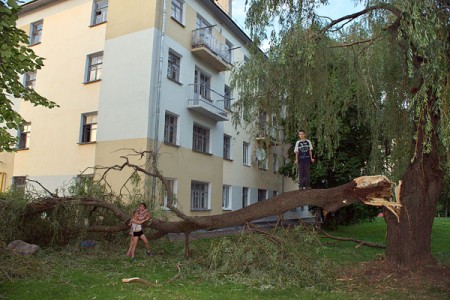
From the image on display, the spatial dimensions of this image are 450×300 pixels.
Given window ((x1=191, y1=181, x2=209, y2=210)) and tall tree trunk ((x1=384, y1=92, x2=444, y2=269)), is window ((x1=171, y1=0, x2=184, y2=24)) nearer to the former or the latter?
window ((x1=191, y1=181, x2=209, y2=210))

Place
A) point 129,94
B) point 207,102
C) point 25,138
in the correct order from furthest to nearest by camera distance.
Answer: point 25,138 < point 207,102 < point 129,94

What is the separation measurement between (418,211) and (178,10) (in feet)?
45.2

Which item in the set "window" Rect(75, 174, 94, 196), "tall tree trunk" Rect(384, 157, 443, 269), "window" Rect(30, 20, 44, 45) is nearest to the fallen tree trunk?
"tall tree trunk" Rect(384, 157, 443, 269)

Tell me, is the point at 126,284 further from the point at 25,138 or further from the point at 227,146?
the point at 227,146

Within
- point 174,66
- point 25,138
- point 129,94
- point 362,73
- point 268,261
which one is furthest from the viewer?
point 25,138

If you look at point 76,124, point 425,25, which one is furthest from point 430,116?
point 76,124

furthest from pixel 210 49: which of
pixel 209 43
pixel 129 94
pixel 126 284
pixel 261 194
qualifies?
pixel 126 284

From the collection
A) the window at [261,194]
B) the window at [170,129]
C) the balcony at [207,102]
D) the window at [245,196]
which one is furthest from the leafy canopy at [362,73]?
the window at [261,194]

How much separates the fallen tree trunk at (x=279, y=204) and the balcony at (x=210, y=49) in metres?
10.3

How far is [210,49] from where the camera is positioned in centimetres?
1864

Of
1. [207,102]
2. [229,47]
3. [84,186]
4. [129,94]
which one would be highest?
[229,47]

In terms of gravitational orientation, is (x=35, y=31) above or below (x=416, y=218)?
above

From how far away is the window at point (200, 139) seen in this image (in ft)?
61.1

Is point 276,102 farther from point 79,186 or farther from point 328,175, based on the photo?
point 328,175
